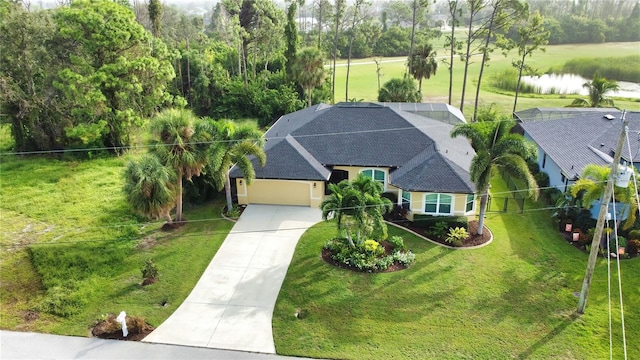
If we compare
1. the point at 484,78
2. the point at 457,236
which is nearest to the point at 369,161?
the point at 457,236

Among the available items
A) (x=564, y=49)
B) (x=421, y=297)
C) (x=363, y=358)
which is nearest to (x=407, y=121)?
(x=421, y=297)

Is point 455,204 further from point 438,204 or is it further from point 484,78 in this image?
point 484,78

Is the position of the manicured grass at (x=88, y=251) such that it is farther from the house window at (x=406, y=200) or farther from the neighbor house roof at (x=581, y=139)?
the neighbor house roof at (x=581, y=139)

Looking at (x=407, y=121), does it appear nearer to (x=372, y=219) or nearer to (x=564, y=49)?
(x=372, y=219)

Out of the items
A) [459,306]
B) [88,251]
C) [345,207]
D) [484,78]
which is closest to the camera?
[459,306]

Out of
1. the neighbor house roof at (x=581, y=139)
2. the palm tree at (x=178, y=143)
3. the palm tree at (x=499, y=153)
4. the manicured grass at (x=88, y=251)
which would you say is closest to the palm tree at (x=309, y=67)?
the manicured grass at (x=88, y=251)

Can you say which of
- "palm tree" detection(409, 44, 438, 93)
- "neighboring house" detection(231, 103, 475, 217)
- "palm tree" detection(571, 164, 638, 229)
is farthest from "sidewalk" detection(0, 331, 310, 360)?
"palm tree" detection(409, 44, 438, 93)
